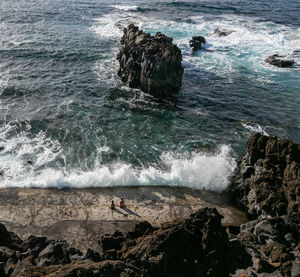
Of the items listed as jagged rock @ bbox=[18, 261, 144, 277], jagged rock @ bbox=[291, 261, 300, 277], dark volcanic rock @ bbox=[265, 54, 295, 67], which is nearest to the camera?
jagged rock @ bbox=[18, 261, 144, 277]

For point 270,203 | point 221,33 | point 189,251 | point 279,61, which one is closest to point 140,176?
point 270,203

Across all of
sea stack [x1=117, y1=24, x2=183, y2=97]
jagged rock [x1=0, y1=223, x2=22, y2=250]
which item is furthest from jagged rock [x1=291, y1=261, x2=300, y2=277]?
sea stack [x1=117, y1=24, x2=183, y2=97]

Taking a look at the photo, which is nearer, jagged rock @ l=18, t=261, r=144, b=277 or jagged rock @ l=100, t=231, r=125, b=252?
jagged rock @ l=18, t=261, r=144, b=277

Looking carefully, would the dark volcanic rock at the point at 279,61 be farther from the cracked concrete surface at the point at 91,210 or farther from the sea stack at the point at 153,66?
the cracked concrete surface at the point at 91,210

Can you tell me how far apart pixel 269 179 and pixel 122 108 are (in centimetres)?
1747

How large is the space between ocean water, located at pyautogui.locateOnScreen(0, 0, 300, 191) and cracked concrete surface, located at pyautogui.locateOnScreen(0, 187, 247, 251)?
0.93 metres

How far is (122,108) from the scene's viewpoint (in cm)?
3072

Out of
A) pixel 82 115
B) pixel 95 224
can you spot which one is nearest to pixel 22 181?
pixel 95 224

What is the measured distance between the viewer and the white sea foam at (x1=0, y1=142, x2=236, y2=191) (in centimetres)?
2078

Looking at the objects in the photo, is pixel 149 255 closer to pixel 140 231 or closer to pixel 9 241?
pixel 140 231

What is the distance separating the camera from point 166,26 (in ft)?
199

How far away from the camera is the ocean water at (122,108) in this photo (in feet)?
73.6

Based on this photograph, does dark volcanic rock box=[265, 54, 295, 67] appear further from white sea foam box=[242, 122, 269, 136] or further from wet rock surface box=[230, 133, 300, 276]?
wet rock surface box=[230, 133, 300, 276]

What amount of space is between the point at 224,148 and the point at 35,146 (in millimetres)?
16474
